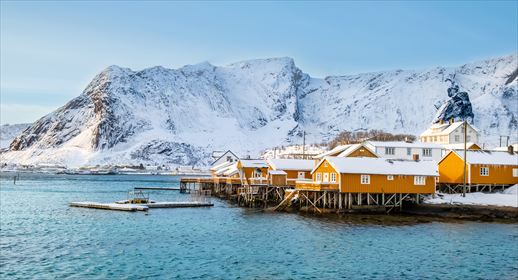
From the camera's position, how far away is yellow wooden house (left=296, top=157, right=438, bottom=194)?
60000mm

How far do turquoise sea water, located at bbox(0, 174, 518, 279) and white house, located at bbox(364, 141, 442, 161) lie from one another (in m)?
35.8

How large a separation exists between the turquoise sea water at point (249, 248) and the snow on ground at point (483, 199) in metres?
7.88

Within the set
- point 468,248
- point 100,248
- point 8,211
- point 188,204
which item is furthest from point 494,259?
point 8,211

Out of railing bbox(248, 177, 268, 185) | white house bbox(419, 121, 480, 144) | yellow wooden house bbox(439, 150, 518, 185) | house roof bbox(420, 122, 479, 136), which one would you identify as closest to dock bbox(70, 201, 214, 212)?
railing bbox(248, 177, 268, 185)

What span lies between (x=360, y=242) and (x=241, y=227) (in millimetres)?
12752

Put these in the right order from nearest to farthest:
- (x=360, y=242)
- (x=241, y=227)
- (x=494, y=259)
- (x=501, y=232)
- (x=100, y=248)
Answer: (x=494, y=259) < (x=100, y=248) < (x=360, y=242) < (x=501, y=232) < (x=241, y=227)

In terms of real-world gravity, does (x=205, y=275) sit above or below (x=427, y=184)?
below

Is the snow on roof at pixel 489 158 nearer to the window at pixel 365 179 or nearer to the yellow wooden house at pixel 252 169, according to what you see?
the window at pixel 365 179

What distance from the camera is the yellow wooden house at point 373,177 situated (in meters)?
60.0

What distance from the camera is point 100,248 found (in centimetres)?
3856

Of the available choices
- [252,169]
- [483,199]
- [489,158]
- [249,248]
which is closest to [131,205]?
[252,169]

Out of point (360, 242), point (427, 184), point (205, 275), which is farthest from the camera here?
point (427, 184)

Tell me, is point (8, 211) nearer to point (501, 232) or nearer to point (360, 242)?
point (360, 242)

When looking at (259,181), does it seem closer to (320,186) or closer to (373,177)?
(320,186)
